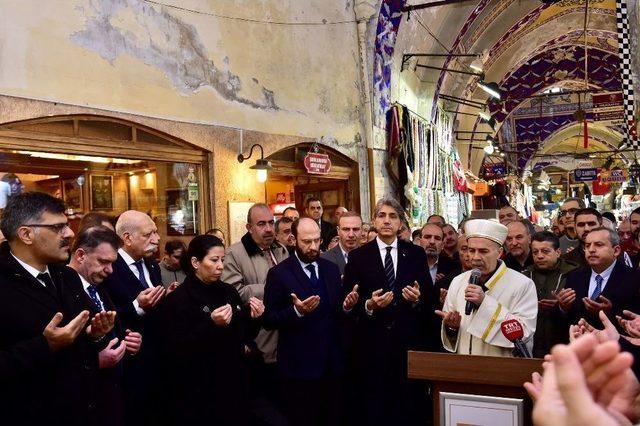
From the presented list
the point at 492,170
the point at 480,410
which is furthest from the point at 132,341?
the point at 492,170

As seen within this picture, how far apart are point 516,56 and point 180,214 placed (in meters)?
17.5

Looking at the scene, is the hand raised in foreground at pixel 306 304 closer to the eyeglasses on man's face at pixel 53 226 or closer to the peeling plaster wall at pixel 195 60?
the eyeglasses on man's face at pixel 53 226

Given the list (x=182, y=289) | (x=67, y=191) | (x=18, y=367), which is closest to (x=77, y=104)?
(x=67, y=191)

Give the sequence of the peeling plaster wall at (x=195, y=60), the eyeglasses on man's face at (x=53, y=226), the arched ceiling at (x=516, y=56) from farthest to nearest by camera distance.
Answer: the arched ceiling at (x=516, y=56)
the peeling plaster wall at (x=195, y=60)
the eyeglasses on man's face at (x=53, y=226)

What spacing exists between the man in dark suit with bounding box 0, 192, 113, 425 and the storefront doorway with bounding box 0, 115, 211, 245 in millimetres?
3225

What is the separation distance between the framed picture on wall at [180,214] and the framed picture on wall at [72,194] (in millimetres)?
1130

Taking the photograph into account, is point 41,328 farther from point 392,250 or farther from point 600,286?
point 600,286

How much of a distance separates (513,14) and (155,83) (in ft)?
44.1

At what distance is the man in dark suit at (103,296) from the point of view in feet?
10.6

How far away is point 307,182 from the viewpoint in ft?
34.3

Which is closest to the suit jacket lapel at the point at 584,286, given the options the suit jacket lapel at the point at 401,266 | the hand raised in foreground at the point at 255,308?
the suit jacket lapel at the point at 401,266

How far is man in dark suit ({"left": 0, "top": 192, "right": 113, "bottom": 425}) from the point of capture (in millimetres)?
2754

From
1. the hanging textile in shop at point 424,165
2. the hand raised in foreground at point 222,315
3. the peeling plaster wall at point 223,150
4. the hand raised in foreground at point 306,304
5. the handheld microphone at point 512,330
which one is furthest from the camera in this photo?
the hanging textile in shop at point 424,165

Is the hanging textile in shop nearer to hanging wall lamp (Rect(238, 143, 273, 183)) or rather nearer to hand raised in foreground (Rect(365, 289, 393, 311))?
hanging wall lamp (Rect(238, 143, 273, 183))
